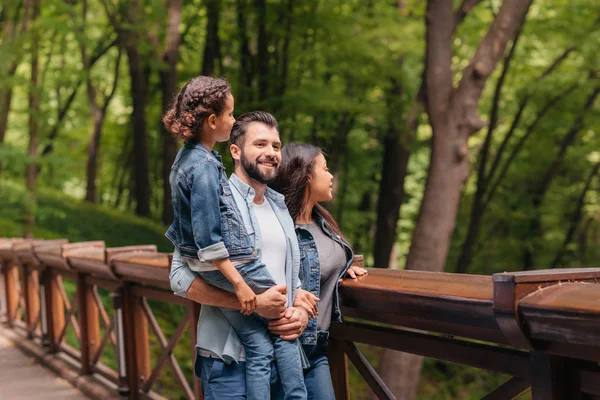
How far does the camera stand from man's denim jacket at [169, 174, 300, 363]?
2.74 m

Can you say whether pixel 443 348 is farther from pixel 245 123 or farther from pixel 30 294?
pixel 30 294

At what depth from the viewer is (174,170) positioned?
2738 mm

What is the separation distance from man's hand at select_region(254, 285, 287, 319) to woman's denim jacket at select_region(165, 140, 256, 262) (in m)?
0.14

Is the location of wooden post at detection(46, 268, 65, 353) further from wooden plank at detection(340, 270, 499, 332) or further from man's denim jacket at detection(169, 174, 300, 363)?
wooden plank at detection(340, 270, 499, 332)

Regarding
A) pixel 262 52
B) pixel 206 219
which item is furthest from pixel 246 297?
pixel 262 52

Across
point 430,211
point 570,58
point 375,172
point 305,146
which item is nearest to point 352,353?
point 305,146

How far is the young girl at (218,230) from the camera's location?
2605mm

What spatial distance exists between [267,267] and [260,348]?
293mm

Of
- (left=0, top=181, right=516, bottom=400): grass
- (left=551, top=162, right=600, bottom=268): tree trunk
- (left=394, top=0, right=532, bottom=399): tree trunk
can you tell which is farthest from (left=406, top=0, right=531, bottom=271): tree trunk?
(left=551, top=162, right=600, bottom=268): tree trunk

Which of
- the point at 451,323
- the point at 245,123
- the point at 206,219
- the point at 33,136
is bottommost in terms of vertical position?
the point at 451,323

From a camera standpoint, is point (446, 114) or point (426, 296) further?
point (446, 114)

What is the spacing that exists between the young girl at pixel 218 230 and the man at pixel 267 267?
0.14 ft

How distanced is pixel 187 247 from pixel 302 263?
1.52ft

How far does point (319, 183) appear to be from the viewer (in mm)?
3064
